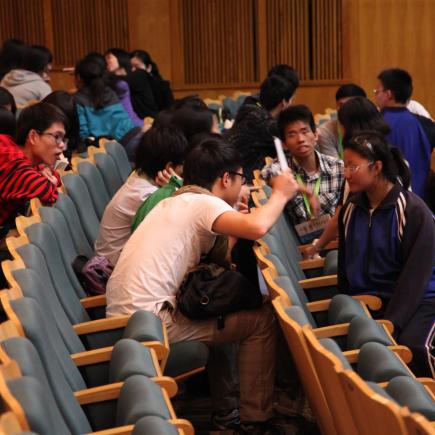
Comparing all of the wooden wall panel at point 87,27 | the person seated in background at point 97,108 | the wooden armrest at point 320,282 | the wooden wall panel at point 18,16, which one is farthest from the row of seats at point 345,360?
the wooden wall panel at point 18,16

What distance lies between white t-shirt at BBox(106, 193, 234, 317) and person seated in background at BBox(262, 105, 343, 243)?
1138 mm

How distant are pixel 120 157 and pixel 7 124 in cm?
99

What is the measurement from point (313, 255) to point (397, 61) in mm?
5247

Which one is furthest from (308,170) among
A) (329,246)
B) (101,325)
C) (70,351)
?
(70,351)

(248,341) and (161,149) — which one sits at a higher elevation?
(161,149)

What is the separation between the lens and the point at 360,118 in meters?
4.54


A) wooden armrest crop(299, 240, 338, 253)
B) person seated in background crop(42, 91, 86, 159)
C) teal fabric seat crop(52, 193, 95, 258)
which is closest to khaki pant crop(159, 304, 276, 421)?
teal fabric seat crop(52, 193, 95, 258)

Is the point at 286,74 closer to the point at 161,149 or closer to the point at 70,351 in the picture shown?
the point at 161,149

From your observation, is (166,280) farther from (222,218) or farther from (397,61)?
(397,61)

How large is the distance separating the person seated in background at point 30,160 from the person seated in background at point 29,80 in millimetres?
2388

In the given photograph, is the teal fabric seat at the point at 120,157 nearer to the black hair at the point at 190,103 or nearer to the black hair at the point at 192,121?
the black hair at the point at 190,103

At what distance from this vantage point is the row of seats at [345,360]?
183 centimetres

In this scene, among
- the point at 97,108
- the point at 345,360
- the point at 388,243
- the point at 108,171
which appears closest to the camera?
the point at 345,360

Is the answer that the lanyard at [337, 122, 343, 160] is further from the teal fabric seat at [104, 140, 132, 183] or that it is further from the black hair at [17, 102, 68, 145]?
the black hair at [17, 102, 68, 145]
